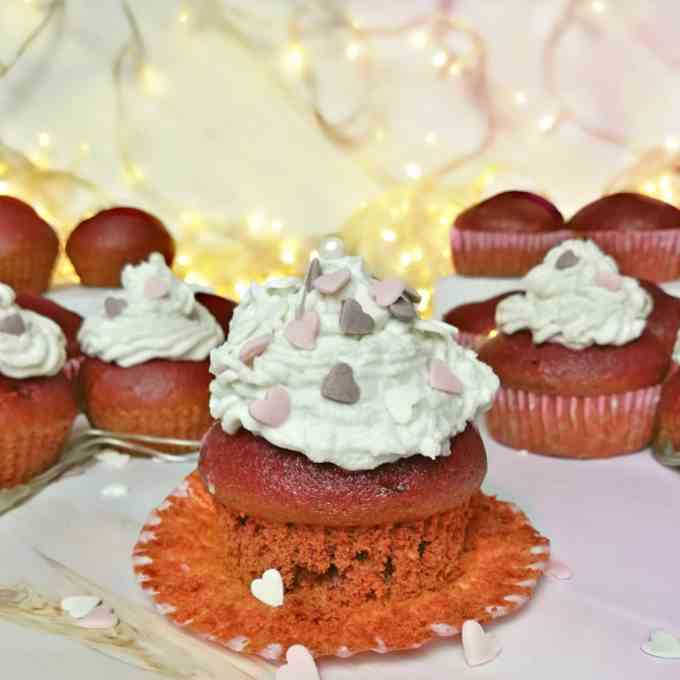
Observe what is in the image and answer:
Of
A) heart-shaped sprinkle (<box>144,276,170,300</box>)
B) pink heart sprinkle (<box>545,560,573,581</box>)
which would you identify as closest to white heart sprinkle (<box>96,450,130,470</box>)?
heart-shaped sprinkle (<box>144,276,170,300</box>)

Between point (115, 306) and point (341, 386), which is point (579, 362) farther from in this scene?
point (115, 306)

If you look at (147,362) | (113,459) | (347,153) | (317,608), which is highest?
(347,153)

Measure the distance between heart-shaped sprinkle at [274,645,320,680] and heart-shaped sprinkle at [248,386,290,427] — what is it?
0.33 metres

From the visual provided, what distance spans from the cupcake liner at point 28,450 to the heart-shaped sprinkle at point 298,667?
2.88 feet

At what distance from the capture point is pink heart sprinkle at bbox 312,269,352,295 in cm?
143

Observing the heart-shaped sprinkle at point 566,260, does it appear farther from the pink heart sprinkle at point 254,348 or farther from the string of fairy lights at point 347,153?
the string of fairy lights at point 347,153

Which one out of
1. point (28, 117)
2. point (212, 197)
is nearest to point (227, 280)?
point (212, 197)

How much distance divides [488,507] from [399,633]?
1.39 feet

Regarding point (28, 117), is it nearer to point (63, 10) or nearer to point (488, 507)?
point (63, 10)

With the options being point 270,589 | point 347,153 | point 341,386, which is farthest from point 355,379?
point 347,153

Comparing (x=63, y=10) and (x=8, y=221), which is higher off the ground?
(x=63, y=10)

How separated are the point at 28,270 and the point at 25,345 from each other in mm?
889

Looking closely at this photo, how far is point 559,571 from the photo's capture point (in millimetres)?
1574

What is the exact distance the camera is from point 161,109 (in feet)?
11.4
